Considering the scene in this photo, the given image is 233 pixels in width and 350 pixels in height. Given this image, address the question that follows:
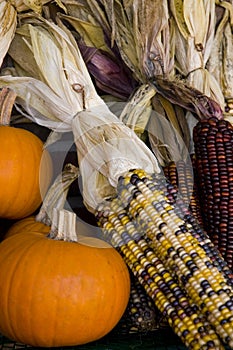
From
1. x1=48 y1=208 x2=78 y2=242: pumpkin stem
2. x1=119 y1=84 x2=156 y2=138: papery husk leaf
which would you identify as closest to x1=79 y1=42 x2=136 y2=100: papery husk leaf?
x1=119 y1=84 x2=156 y2=138: papery husk leaf

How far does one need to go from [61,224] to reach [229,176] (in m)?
0.51

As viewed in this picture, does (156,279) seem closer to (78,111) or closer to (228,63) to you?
(78,111)

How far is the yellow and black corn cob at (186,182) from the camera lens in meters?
1.58

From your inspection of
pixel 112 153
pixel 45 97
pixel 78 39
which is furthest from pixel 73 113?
pixel 78 39

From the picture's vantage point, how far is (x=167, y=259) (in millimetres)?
1320

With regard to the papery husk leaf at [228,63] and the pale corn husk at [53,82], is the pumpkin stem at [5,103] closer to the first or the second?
the pale corn husk at [53,82]

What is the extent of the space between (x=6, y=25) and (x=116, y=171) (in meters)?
0.74

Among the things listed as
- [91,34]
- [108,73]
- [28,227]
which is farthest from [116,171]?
[91,34]

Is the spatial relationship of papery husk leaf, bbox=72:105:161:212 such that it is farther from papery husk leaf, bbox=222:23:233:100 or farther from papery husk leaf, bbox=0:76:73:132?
papery husk leaf, bbox=222:23:233:100

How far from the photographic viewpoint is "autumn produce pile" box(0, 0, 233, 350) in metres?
1.26

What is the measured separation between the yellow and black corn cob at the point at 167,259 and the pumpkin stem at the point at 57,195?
0.51 feet

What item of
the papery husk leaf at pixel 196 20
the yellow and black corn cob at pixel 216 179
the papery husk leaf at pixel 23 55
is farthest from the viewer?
the papery husk leaf at pixel 196 20

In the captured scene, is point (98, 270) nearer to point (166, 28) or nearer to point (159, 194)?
point (159, 194)

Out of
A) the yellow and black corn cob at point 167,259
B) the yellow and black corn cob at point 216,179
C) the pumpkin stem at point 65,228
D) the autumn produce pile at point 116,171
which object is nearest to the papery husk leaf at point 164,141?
the autumn produce pile at point 116,171
